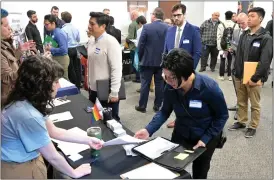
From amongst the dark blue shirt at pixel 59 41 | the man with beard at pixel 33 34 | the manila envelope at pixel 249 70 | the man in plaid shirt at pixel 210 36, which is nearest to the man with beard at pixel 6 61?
the dark blue shirt at pixel 59 41

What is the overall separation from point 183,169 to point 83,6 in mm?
6136

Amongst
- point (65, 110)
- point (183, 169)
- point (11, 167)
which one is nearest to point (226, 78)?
point (65, 110)

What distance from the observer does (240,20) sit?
349 cm

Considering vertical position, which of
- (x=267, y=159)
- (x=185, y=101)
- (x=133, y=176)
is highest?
(x=185, y=101)

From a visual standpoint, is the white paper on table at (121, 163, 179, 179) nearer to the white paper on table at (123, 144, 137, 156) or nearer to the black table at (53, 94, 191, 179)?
the black table at (53, 94, 191, 179)

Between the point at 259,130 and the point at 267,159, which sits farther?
the point at 259,130

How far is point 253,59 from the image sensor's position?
299 cm

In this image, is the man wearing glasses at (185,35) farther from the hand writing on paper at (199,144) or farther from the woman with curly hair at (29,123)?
the woman with curly hair at (29,123)

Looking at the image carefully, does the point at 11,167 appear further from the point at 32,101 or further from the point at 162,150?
the point at 162,150

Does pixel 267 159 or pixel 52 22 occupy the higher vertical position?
pixel 52 22

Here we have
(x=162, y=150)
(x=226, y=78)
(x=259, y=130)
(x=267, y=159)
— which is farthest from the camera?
(x=226, y=78)

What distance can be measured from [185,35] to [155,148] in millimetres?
1941

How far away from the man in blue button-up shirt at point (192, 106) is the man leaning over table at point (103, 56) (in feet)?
2.96

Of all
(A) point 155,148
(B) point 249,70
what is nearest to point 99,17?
(A) point 155,148
